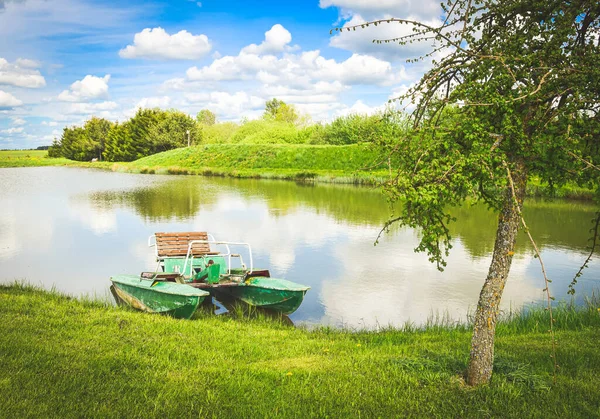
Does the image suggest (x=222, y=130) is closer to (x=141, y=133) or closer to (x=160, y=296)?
(x=141, y=133)

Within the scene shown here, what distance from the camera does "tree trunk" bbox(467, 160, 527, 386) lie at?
472cm

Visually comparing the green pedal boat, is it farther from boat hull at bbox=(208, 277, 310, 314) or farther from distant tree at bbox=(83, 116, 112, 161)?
distant tree at bbox=(83, 116, 112, 161)

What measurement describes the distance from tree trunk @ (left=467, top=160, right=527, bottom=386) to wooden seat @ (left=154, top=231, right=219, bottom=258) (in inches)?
333

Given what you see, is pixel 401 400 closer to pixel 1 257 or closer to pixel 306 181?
pixel 1 257

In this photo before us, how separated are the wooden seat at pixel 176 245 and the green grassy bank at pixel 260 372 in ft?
13.9

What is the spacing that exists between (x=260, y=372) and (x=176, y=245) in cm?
742

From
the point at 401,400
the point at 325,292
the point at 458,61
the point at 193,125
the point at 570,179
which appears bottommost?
the point at 325,292

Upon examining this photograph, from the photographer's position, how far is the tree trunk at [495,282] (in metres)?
4.72

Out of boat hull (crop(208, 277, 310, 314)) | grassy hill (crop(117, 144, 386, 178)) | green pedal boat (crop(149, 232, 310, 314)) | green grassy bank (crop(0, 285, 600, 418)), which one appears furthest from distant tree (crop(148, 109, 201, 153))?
green grassy bank (crop(0, 285, 600, 418))

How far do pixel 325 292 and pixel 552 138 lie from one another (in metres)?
8.31

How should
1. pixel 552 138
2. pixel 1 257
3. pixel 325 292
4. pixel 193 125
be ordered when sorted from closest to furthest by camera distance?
1. pixel 552 138
2. pixel 325 292
3. pixel 1 257
4. pixel 193 125

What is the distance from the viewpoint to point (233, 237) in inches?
730

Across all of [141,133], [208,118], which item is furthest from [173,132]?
[208,118]

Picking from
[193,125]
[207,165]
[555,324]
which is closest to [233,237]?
[555,324]
